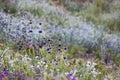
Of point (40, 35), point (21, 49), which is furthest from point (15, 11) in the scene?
point (21, 49)

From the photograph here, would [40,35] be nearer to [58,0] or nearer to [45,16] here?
[45,16]

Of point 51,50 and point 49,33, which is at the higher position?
point 51,50

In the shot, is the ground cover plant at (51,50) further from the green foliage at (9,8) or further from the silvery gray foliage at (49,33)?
the green foliage at (9,8)

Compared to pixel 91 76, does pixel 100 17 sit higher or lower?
lower

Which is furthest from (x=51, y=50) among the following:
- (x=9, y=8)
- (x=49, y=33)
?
(x=9, y=8)

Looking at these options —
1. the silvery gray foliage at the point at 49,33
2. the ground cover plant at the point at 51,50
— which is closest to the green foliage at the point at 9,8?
the ground cover plant at the point at 51,50

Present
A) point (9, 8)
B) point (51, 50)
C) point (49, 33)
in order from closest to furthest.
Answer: point (51, 50) < point (49, 33) < point (9, 8)

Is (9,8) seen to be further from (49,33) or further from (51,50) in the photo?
(51,50)

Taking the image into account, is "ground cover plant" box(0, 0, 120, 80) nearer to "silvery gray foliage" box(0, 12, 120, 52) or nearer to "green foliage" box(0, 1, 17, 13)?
"silvery gray foliage" box(0, 12, 120, 52)
